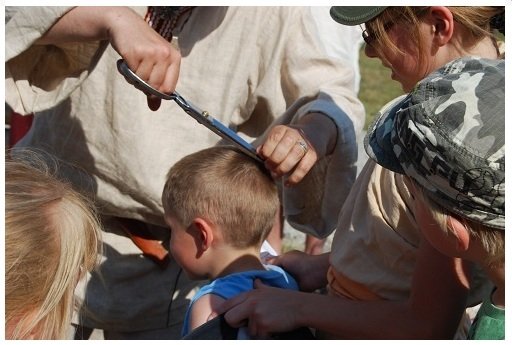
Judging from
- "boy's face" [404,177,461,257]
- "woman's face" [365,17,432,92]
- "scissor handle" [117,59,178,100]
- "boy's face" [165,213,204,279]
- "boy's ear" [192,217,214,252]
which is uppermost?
"woman's face" [365,17,432,92]

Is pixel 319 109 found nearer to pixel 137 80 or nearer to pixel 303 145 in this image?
pixel 303 145

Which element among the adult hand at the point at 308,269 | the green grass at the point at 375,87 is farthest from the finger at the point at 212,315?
the green grass at the point at 375,87

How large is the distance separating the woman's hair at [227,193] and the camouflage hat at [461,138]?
0.74m

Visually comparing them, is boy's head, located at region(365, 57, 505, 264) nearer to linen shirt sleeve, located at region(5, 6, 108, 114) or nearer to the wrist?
the wrist

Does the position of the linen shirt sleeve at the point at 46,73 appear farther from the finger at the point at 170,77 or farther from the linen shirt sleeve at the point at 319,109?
the linen shirt sleeve at the point at 319,109

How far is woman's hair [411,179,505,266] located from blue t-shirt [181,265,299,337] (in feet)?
2.31

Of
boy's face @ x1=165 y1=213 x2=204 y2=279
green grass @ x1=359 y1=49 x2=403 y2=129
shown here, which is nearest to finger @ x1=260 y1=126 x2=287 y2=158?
boy's face @ x1=165 y1=213 x2=204 y2=279

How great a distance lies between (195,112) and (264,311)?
47 centimetres

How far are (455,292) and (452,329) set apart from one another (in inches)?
3.2

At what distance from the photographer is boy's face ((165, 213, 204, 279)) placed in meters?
2.25

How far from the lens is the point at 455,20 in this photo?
1.74m

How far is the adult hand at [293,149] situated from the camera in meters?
1.98

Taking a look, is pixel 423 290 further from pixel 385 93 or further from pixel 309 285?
pixel 385 93

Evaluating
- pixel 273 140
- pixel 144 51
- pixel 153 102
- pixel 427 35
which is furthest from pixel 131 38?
pixel 427 35
